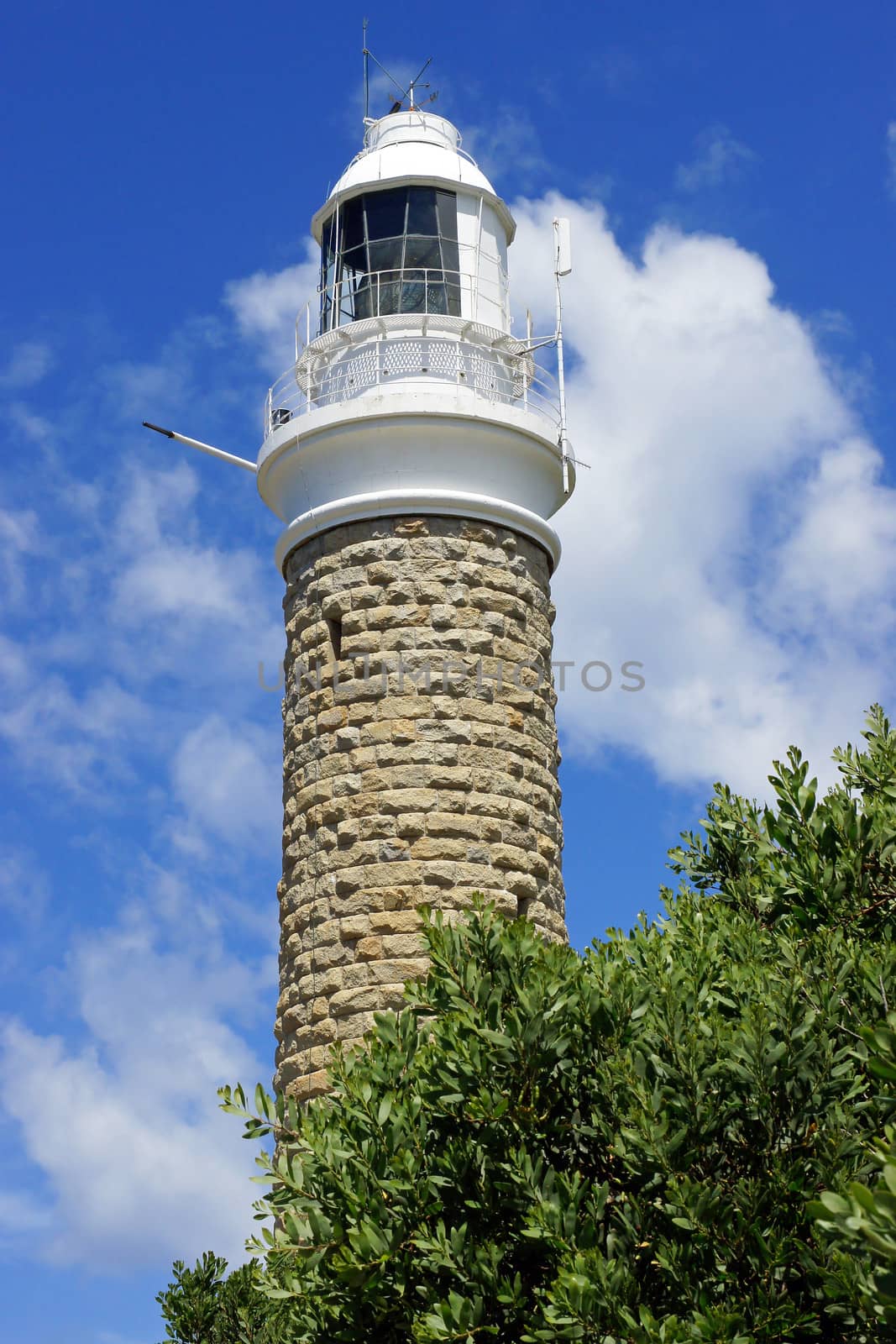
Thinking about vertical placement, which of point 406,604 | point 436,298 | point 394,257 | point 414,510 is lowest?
point 406,604

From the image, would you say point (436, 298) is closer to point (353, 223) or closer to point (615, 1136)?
point (353, 223)

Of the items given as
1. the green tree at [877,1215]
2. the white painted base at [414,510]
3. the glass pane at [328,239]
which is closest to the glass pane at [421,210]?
the glass pane at [328,239]

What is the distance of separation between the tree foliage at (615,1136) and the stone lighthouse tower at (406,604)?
9.96ft

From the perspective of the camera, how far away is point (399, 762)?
13031mm

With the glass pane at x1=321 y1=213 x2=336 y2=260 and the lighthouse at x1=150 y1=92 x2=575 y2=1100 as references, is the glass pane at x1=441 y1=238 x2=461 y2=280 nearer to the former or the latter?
the lighthouse at x1=150 y1=92 x2=575 y2=1100

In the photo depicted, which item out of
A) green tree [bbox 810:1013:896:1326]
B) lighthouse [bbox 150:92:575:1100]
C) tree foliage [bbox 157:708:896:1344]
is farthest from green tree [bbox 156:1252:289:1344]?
green tree [bbox 810:1013:896:1326]

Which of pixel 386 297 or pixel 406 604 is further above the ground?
pixel 386 297

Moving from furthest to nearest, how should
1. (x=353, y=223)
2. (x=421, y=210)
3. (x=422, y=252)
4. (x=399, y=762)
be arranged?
(x=353, y=223), (x=421, y=210), (x=422, y=252), (x=399, y=762)

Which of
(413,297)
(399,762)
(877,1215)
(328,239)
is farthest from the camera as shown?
(328,239)

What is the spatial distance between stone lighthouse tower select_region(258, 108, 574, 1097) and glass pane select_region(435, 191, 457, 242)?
16 millimetres

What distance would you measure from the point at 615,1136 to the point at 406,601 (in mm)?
6042

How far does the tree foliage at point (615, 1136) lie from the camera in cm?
780

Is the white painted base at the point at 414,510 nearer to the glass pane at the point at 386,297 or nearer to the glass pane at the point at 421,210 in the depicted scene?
the glass pane at the point at 386,297

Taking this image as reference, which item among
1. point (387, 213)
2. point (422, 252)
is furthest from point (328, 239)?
point (422, 252)
